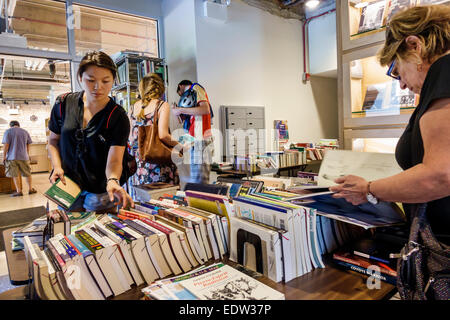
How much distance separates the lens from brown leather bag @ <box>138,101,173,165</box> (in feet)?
8.30

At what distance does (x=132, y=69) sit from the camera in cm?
387

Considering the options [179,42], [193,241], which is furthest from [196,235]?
[179,42]

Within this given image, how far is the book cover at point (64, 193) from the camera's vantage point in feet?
4.60

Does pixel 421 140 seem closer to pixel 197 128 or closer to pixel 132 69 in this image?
pixel 197 128

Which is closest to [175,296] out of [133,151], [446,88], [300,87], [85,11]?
[446,88]

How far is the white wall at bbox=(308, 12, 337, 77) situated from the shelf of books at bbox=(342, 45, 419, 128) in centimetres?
336

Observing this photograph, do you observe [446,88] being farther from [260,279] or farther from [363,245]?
[260,279]

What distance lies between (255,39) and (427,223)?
463cm

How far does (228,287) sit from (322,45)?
5.64 meters

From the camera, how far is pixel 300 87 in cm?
572

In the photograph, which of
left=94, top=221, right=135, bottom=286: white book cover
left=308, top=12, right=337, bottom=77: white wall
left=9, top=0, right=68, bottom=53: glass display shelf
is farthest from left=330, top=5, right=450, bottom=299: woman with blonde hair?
left=308, top=12, right=337, bottom=77: white wall

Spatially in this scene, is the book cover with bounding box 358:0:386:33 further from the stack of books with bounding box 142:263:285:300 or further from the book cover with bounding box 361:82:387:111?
the stack of books with bounding box 142:263:285:300

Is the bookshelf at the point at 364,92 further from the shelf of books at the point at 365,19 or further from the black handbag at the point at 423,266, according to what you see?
the black handbag at the point at 423,266
